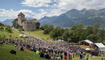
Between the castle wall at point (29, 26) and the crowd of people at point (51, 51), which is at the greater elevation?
the crowd of people at point (51, 51)

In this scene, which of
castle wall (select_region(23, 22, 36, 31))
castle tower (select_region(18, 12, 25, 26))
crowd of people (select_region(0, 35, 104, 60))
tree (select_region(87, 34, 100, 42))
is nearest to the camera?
crowd of people (select_region(0, 35, 104, 60))

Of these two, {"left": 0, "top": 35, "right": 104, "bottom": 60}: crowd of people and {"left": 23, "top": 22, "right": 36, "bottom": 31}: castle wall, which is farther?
{"left": 23, "top": 22, "right": 36, "bottom": 31}: castle wall

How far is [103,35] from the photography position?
102 metres

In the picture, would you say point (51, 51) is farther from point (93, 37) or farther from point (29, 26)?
point (29, 26)

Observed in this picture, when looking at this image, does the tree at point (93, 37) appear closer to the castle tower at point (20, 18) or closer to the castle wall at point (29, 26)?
the castle wall at point (29, 26)

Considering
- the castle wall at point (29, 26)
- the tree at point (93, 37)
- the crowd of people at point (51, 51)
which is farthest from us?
the castle wall at point (29, 26)

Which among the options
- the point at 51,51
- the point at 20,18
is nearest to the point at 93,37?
the point at 51,51

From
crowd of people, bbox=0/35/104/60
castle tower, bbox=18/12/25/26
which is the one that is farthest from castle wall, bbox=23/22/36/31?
crowd of people, bbox=0/35/104/60

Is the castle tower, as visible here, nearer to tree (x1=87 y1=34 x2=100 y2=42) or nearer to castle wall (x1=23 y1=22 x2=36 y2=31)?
castle wall (x1=23 y1=22 x2=36 y2=31)

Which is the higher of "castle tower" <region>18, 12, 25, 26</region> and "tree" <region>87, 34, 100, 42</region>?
"castle tower" <region>18, 12, 25, 26</region>

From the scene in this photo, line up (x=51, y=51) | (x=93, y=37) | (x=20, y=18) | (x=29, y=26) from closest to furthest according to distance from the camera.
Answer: (x=51, y=51), (x=93, y=37), (x=29, y=26), (x=20, y=18)

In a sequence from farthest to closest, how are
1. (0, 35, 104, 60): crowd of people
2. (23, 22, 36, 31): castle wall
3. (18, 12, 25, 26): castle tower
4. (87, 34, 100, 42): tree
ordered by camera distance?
1. (18, 12, 25, 26): castle tower
2. (23, 22, 36, 31): castle wall
3. (87, 34, 100, 42): tree
4. (0, 35, 104, 60): crowd of people

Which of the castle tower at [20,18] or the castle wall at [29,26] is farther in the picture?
the castle tower at [20,18]

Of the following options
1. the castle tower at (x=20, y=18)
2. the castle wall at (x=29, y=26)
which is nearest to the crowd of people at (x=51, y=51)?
the castle wall at (x=29, y=26)
